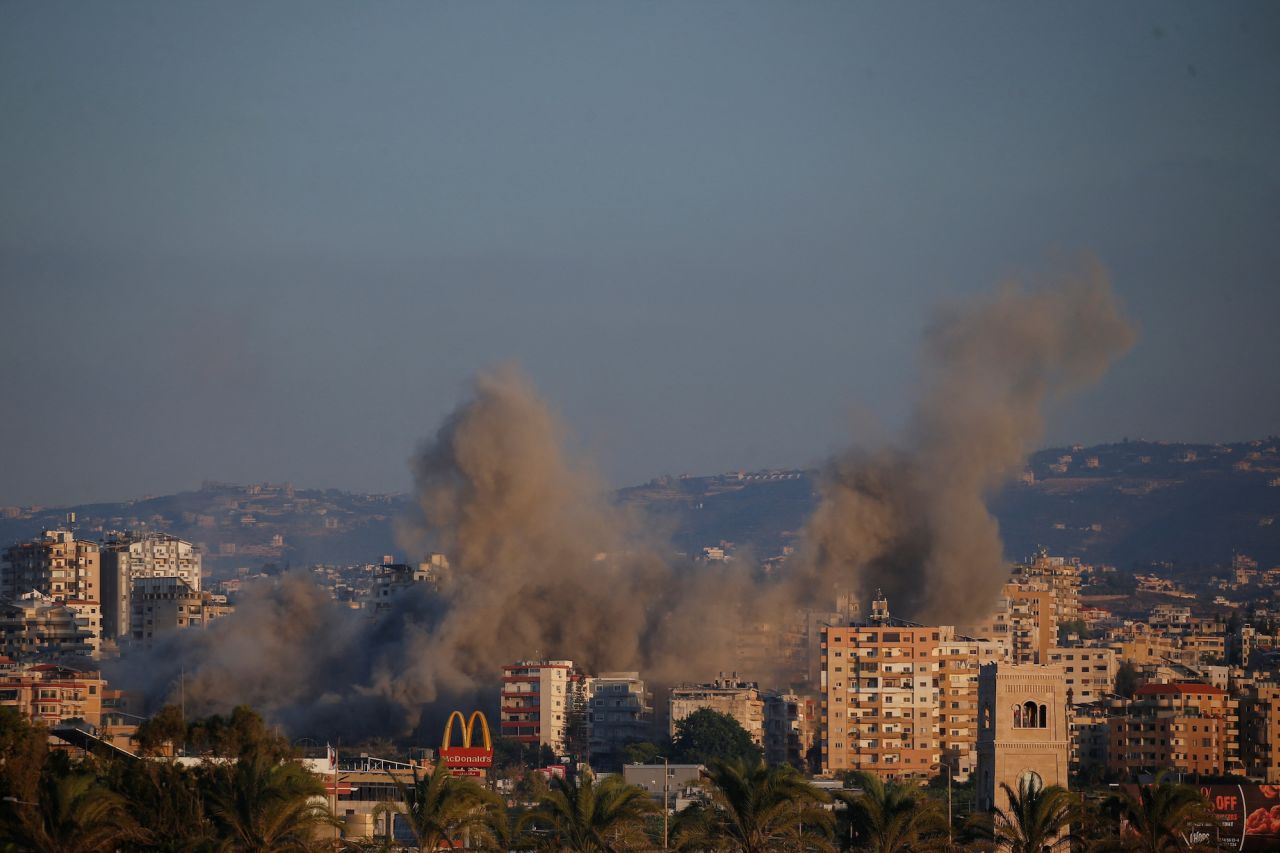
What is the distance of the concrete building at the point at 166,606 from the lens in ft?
433

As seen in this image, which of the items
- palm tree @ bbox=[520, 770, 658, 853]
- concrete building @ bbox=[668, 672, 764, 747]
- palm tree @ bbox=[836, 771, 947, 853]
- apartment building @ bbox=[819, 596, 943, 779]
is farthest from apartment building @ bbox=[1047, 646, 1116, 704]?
palm tree @ bbox=[520, 770, 658, 853]

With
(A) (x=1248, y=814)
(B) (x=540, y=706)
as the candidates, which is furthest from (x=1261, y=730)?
(A) (x=1248, y=814)

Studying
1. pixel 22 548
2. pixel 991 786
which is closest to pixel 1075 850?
pixel 991 786

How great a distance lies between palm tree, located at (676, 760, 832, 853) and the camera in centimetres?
4331

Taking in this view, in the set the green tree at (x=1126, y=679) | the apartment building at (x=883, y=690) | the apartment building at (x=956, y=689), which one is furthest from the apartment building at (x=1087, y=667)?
the apartment building at (x=883, y=690)

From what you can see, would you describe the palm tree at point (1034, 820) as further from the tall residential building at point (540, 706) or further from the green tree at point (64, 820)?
the tall residential building at point (540, 706)

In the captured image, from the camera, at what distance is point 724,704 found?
Answer: 94.8m

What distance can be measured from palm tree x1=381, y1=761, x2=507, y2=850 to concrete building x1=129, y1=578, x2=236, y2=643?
88879mm

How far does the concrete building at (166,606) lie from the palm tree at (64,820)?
9405cm

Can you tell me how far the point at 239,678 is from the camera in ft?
311

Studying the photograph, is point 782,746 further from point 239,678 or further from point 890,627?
point 239,678

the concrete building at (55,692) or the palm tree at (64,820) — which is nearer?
the palm tree at (64,820)

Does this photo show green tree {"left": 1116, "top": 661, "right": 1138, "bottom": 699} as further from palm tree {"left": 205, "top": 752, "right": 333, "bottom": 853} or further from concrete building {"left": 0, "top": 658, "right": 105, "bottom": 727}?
palm tree {"left": 205, "top": 752, "right": 333, "bottom": 853}

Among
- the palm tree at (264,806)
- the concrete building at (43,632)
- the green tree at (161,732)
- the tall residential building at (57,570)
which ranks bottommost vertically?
the palm tree at (264,806)
